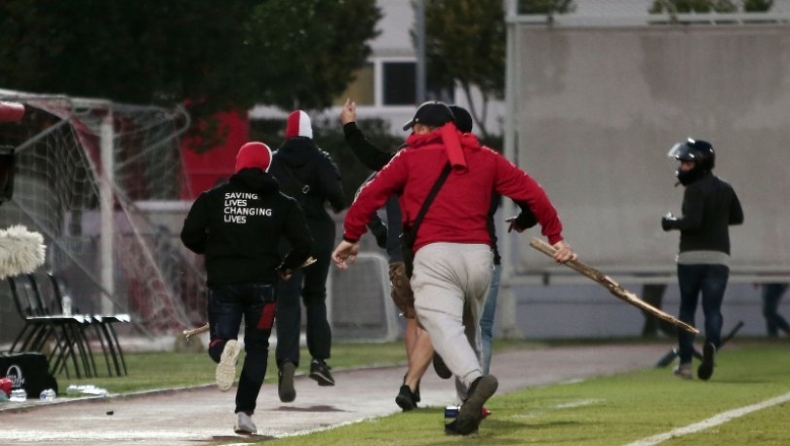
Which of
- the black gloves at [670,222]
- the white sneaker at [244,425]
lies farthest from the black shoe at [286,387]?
the black gloves at [670,222]

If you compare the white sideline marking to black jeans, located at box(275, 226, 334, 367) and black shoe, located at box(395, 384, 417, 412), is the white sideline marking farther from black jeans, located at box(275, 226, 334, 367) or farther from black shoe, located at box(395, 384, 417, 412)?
black jeans, located at box(275, 226, 334, 367)

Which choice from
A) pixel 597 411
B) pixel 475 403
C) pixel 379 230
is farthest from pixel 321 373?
pixel 475 403

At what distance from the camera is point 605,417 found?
507 inches

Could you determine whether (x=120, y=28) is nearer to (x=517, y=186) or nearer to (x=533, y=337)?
(x=533, y=337)

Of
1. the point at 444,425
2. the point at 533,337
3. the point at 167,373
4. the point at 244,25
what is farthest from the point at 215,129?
the point at 444,425

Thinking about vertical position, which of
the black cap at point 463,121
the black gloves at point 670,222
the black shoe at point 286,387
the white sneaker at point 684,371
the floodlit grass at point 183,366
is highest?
the black cap at point 463,121

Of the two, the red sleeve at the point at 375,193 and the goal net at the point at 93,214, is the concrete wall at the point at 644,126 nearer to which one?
the goal net at the point at 93,214

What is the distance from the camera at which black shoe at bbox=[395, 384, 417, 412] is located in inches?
538

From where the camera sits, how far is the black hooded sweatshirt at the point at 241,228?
12.3m

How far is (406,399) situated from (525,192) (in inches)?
93.5

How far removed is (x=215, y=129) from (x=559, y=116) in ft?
18.7

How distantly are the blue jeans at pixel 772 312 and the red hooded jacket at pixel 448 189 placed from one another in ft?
58.7

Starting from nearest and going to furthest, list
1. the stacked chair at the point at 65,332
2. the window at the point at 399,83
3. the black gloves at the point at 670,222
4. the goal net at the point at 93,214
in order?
the black gloves at the point at 670,222 → the stacked chair at the point at 65,332 → the goal net at the point at 93,214 → the window at the point at 399,83

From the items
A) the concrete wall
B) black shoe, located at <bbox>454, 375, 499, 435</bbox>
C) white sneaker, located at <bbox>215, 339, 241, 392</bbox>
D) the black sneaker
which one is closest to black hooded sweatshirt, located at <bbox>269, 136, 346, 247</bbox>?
the black sneaker
